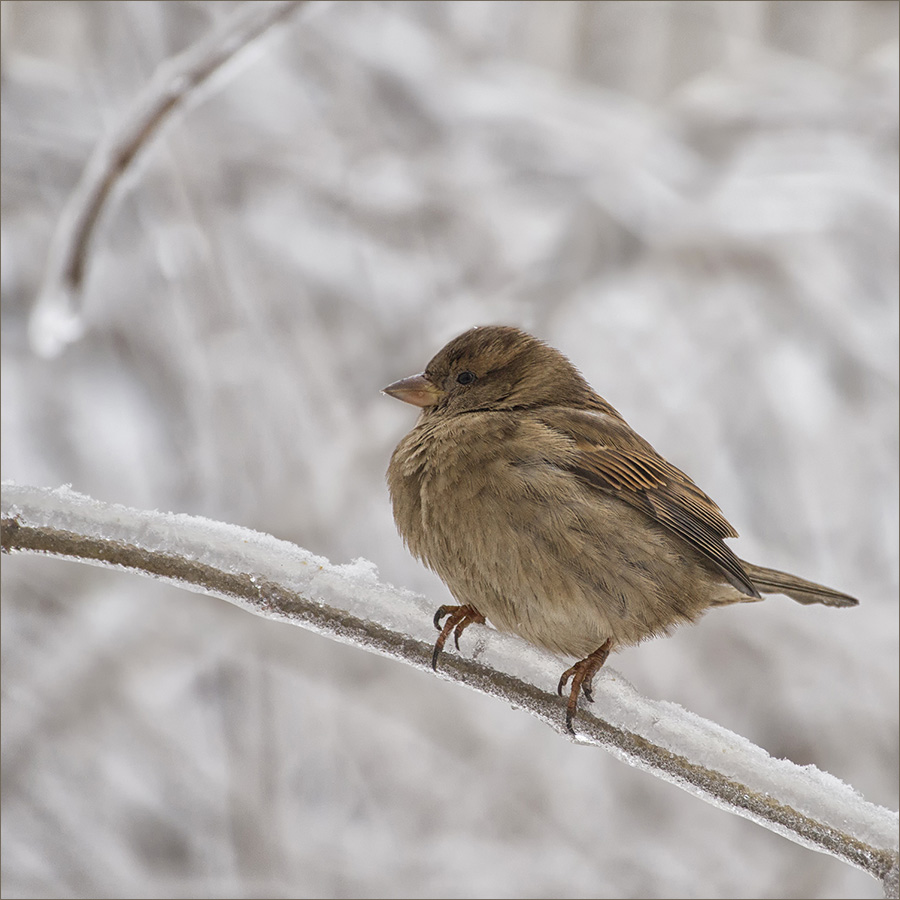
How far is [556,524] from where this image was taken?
2787 millimetres

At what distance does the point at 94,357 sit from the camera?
5125mm

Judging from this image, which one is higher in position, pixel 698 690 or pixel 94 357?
pixel 94 357

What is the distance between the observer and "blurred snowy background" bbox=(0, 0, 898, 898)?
15.2ft

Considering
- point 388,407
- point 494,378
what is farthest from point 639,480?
point 388,407

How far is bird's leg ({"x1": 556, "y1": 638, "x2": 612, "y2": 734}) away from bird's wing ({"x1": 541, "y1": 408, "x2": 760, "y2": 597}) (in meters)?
0.46

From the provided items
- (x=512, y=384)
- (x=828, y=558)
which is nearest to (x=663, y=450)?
(x=828, y=558)

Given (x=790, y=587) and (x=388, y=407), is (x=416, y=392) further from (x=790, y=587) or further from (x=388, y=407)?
(x=388, y=407)

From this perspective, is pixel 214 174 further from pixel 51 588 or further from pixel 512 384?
pixel 512 384

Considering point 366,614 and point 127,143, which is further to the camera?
point 127,143

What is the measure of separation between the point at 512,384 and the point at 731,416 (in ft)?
7.52

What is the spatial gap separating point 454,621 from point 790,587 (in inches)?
46.3

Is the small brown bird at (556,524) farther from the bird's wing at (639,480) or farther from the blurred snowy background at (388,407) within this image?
the blurred snowy background at (388,407)

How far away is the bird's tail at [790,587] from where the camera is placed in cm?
322

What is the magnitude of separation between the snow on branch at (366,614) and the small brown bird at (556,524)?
37 centimetres
